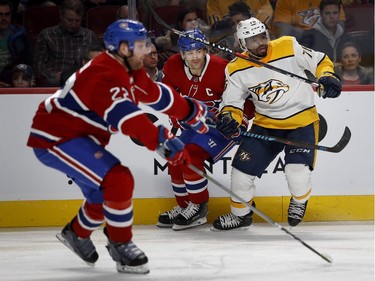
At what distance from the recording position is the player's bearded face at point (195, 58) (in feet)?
18.0

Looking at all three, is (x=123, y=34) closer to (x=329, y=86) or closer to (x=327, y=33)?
(x=329, y=86)

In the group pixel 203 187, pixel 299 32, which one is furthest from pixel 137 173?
pixel 299 32

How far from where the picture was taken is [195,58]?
548 cm

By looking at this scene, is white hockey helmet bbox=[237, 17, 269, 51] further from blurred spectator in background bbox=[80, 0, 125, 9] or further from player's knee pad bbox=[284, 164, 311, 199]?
blurred spectator in background bbox=[80, 0, 125, 9]

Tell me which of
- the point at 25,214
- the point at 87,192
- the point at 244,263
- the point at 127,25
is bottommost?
the point at 25,214

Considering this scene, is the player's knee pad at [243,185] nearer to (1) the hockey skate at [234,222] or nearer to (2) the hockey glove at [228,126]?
(1) the hockey skate at [234,222]

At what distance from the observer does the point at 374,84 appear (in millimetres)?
5887

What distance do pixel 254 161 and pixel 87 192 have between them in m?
1.36

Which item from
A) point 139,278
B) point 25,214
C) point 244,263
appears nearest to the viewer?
point 139,278

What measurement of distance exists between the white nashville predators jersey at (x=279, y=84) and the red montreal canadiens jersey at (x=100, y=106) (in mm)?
995

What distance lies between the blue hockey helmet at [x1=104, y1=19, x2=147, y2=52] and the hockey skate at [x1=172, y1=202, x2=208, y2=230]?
5.16 ft

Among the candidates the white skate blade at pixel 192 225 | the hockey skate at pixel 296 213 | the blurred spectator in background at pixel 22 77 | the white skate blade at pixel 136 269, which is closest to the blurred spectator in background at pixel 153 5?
the blurred spectator in background at pixel 22 77

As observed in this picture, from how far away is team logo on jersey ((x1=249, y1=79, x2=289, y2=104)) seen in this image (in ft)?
17.6

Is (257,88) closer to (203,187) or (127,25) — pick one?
(203,187)
